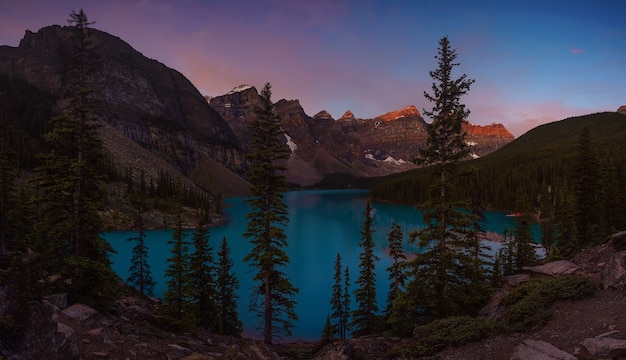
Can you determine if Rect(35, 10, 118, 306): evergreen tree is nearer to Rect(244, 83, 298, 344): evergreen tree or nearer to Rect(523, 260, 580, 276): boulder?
Rect(244, 83, 298, 344): evergreen tree

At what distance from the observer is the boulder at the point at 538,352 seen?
8148 millimetres

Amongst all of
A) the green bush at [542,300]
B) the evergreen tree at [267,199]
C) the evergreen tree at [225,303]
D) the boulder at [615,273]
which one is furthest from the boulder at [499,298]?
the evergreen tree at [225,303]

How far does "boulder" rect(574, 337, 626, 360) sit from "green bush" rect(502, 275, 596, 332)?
9.00ft

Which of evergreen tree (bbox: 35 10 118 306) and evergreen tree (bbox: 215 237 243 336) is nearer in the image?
evergreen tree (bbox: 35 10 118 306)

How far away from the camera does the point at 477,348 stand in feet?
34.1

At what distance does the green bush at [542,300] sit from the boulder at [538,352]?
1445 millimetres

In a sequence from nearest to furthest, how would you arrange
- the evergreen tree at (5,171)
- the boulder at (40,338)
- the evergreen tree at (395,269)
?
the boulder at (40,338) < the evergreen tree at (5,171) < the evergreen tree at (395,269)

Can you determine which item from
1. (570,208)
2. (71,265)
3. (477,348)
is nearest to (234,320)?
(71,265)

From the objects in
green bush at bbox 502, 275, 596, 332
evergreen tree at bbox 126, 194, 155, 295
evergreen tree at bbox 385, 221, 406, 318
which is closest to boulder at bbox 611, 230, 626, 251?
green bush at bbox 502, 275, 596, 332

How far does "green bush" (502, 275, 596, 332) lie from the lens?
10945 mm

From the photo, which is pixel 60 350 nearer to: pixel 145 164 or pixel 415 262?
pixel 415 262

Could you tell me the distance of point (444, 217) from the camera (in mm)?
18328

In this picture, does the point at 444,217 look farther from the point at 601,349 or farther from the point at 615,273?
the point at 601,349

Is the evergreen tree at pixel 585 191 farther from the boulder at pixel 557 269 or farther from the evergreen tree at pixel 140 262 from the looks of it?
the evergreen tree at pixel 140 262
